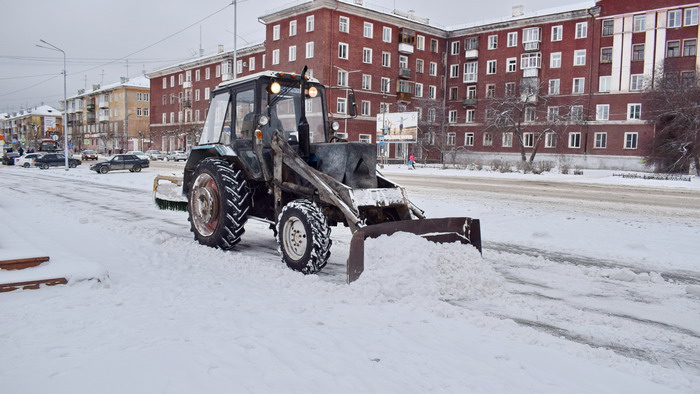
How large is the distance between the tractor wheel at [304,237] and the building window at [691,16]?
52.6m

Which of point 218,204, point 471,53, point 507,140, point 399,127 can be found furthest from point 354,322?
point 471,53

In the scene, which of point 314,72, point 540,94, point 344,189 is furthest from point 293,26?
point 344,189

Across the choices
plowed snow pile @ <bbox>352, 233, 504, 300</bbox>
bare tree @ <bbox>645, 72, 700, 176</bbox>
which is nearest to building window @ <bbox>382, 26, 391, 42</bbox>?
bare tree @ <bbox>645, 72, 700, 176</bbox>

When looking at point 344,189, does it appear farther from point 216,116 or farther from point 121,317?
point 216,116

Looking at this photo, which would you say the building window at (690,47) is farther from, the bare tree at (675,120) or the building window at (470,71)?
the building window at (470,71)

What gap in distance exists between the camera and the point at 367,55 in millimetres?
55562

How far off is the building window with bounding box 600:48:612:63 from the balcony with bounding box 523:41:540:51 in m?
6.64

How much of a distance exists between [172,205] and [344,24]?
45.6 meters

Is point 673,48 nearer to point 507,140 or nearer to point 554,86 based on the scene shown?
point 554,86

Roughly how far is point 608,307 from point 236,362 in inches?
158

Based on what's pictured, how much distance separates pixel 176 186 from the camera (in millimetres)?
10609

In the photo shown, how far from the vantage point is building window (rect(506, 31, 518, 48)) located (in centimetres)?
5681

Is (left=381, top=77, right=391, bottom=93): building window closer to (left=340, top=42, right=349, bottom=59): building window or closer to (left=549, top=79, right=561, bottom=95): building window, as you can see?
(left=340, top=42, right=349, bottom=59): building window

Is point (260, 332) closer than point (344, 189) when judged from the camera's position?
Yes
